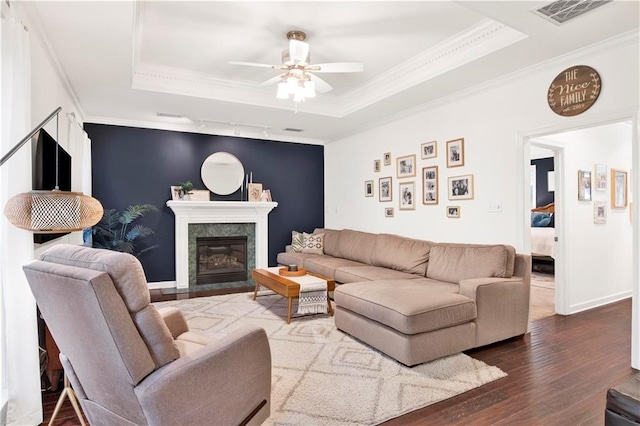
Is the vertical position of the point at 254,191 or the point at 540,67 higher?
the point at 540,67

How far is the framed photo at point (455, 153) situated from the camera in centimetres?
429

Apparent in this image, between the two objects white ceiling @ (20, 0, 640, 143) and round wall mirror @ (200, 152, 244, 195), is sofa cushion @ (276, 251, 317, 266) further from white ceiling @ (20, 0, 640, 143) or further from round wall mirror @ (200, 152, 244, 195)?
white ceiling @ (20, 0, 640, 143)

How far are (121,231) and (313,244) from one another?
9.70ft

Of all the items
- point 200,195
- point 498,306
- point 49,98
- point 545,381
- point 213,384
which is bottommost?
point 545,381

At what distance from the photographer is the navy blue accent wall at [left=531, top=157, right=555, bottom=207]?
8453 mm

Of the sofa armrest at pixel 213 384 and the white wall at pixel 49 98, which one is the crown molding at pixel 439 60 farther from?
the white wall at pixel 49 98

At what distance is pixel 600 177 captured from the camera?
484cm

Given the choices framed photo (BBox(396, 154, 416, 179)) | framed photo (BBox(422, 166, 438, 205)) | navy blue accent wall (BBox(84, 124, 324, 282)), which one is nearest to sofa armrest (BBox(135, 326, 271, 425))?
framed photo (BBox(422, 166, 438, 205))

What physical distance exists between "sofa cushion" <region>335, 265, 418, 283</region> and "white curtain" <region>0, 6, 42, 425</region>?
3063 millimetres

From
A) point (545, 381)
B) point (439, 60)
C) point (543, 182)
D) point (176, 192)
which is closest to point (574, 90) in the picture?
point (439, 60)

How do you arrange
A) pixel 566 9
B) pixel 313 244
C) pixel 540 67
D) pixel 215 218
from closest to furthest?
pixel 566 9
pixel 540 67
pixel 215 218
pixel 313 244

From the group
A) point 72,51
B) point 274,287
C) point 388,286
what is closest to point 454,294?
point 388,286

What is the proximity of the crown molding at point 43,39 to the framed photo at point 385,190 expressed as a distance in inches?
162

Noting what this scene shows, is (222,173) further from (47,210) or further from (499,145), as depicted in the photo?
(47,210)
